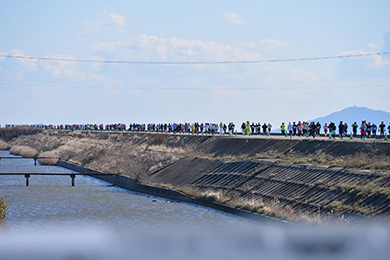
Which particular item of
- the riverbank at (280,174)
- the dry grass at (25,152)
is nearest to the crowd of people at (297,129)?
the riverbank at (280,174)

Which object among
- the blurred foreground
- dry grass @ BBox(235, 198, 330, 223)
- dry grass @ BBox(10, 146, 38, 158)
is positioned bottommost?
dry grass @ BBox(10, 146, 38, 158)

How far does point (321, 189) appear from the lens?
26.3 meters

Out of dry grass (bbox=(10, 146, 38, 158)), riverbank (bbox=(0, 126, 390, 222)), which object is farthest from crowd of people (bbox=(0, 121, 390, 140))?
dry grass (bbox=(10, 146, 38, 158))

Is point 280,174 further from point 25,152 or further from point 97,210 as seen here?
point 25,152

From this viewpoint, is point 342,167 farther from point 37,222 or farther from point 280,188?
point 37,222

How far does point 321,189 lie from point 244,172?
996cm

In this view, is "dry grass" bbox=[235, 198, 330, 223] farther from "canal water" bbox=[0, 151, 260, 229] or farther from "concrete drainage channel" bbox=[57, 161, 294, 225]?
"canal water" bbox=[0, 151, 260, 229]

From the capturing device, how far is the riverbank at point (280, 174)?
2336 cm

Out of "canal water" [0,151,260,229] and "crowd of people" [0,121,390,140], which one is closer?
"canal water" [0,151,260,229]

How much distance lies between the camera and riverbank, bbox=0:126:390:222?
2336cm

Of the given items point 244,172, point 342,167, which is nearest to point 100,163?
point 244,172

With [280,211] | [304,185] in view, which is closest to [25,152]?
[304,185]

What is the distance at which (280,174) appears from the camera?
31984mm

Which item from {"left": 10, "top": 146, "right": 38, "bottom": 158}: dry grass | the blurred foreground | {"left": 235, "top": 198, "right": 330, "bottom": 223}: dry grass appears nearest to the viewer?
the blurred foreground
